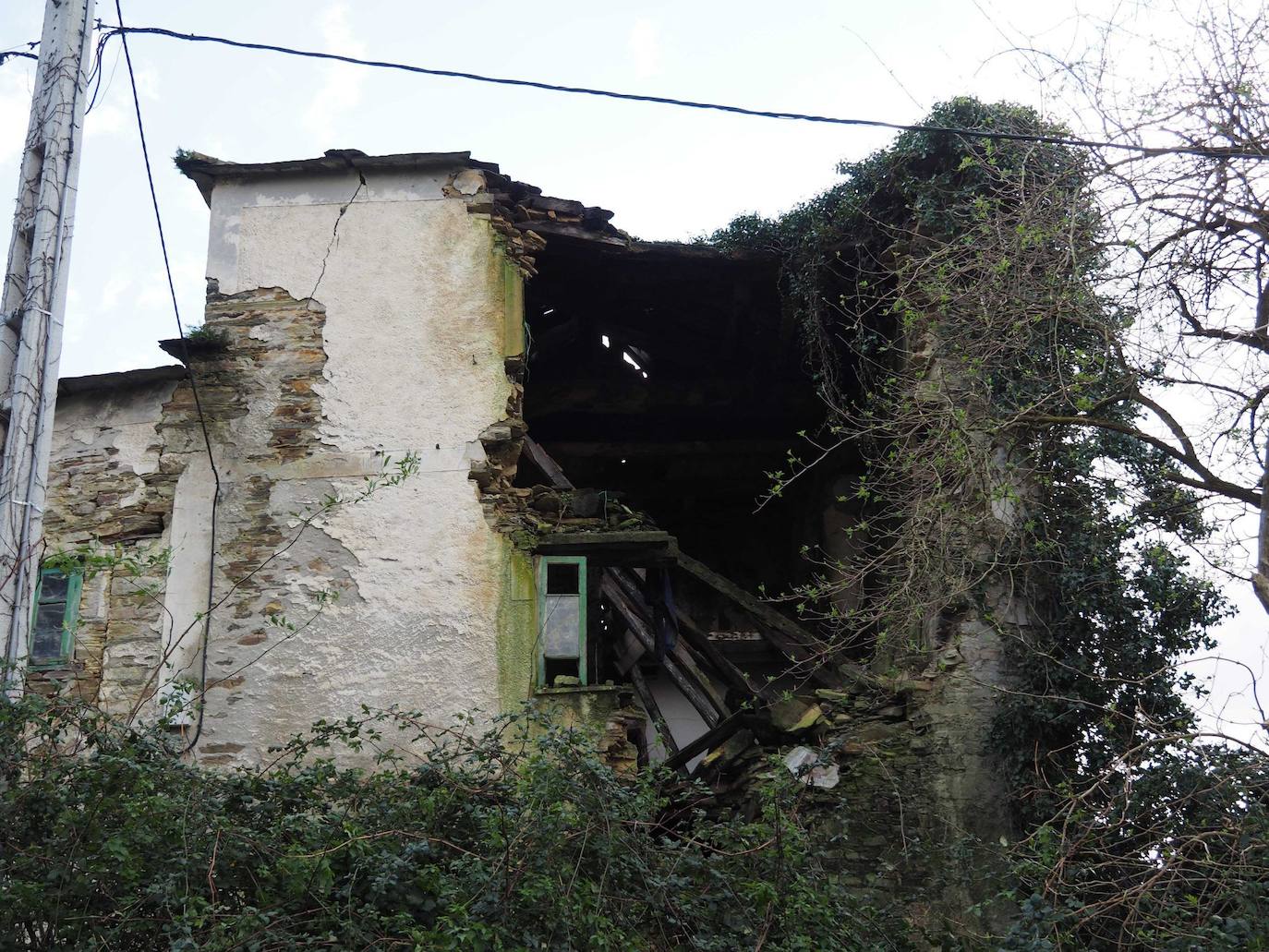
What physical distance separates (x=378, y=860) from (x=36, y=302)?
3509mm

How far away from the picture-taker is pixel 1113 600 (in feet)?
30.5

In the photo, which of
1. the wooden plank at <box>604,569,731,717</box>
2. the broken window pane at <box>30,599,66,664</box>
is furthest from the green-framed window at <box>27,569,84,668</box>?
the wooden plank at <box>604,569,731,717</box>

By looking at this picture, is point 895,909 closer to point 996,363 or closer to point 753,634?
point 996,363

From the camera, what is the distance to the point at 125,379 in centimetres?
1090

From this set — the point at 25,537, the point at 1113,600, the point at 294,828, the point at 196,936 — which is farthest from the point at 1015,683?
the point at 25,537

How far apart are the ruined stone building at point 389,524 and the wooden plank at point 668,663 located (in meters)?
0.03

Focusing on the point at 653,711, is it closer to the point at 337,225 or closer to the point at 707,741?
the point at 707,741

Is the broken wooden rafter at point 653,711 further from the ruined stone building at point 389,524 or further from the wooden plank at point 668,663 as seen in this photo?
the wooden plank at point 668,663

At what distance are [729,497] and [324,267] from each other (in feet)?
21.1

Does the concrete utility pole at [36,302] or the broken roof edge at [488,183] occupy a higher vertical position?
the broken roof edge at [488,183]

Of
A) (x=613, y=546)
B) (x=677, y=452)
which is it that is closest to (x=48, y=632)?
(x=613, y=546)

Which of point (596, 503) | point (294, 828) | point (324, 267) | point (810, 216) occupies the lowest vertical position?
point (294, 828)

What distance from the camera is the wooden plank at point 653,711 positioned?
37.1 ft

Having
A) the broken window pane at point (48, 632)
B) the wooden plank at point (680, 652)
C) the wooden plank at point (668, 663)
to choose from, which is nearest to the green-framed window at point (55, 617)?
the broken window pane at point (48, 632)
